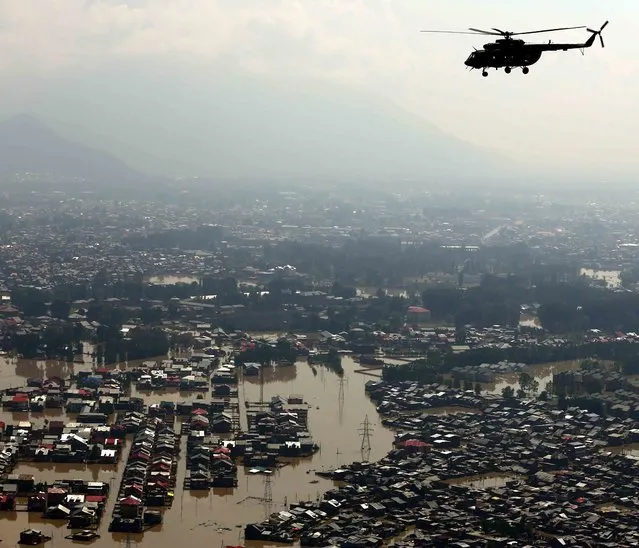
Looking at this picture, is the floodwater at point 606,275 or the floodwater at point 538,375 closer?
the floodwater at point 538,375

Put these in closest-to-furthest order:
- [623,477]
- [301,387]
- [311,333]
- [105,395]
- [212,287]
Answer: [623,477] → [105,395] → [301,387] → [311,333] → [212,287]

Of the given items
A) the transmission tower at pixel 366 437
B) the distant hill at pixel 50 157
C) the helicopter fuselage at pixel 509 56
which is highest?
the distant hill at pixel 50 157

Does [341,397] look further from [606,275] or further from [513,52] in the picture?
[606,275]

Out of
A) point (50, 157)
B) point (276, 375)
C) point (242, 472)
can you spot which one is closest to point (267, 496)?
point (242, 472)

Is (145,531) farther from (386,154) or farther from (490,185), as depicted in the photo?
(386,154)

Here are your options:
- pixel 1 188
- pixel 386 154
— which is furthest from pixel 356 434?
pixel 386 154

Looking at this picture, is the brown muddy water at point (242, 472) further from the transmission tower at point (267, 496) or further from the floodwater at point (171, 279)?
the floodwater at point (171, 279)

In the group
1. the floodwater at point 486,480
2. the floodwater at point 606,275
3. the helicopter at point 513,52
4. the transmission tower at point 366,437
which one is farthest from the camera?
the floodwater at point 606,275

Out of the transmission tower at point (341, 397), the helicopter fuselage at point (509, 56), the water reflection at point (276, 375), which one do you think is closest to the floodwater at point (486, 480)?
the transmission tower at point (341, 397)
